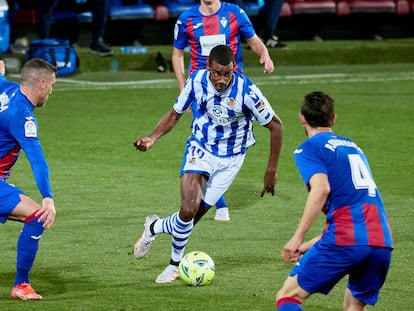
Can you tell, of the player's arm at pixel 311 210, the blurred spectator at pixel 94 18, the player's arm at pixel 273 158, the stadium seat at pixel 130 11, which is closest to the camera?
the player's arm at pixel 311 210

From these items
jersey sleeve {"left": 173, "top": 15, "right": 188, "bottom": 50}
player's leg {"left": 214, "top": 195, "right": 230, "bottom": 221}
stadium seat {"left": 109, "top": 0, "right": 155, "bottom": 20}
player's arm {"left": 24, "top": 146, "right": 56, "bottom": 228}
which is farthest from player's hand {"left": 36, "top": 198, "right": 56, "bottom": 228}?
stadium seat {"left": 109, "top": 0, "right": 155, "bottom": 20}

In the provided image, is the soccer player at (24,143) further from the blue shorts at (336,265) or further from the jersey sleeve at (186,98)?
the blue shorts at (336,265)

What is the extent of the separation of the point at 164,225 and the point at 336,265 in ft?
8.34

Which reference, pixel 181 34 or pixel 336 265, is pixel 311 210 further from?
pixel 181 34

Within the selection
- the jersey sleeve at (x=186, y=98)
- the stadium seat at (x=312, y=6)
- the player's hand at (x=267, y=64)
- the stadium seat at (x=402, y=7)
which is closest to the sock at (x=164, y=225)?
the jersey sleeve at (x=186, y=98)

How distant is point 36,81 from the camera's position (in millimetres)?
7652

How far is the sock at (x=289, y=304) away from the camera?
20.1ft

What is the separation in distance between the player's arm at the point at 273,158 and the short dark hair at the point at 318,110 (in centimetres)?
183

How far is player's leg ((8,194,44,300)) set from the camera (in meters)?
7.61

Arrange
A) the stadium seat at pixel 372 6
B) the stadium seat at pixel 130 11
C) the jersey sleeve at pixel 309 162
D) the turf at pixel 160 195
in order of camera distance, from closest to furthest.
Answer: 1. the jersey sleeve at pixel 309 162
2. the turf at pixel 160 195
3. the stadium seat at pixel 130 11
4. the stadium seat at pixel 372 6

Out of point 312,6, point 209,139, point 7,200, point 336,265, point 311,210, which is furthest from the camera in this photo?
point 312,6

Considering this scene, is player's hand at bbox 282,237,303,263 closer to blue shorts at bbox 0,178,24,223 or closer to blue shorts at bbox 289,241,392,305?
blue shorts at bbox 289,241,392,305

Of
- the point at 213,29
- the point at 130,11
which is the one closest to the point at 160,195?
the point at 213,29

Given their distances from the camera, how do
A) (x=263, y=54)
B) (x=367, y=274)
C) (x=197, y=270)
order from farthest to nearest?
(x=263, y=54) → (x=197, y=270) → (x=367, y=274)
